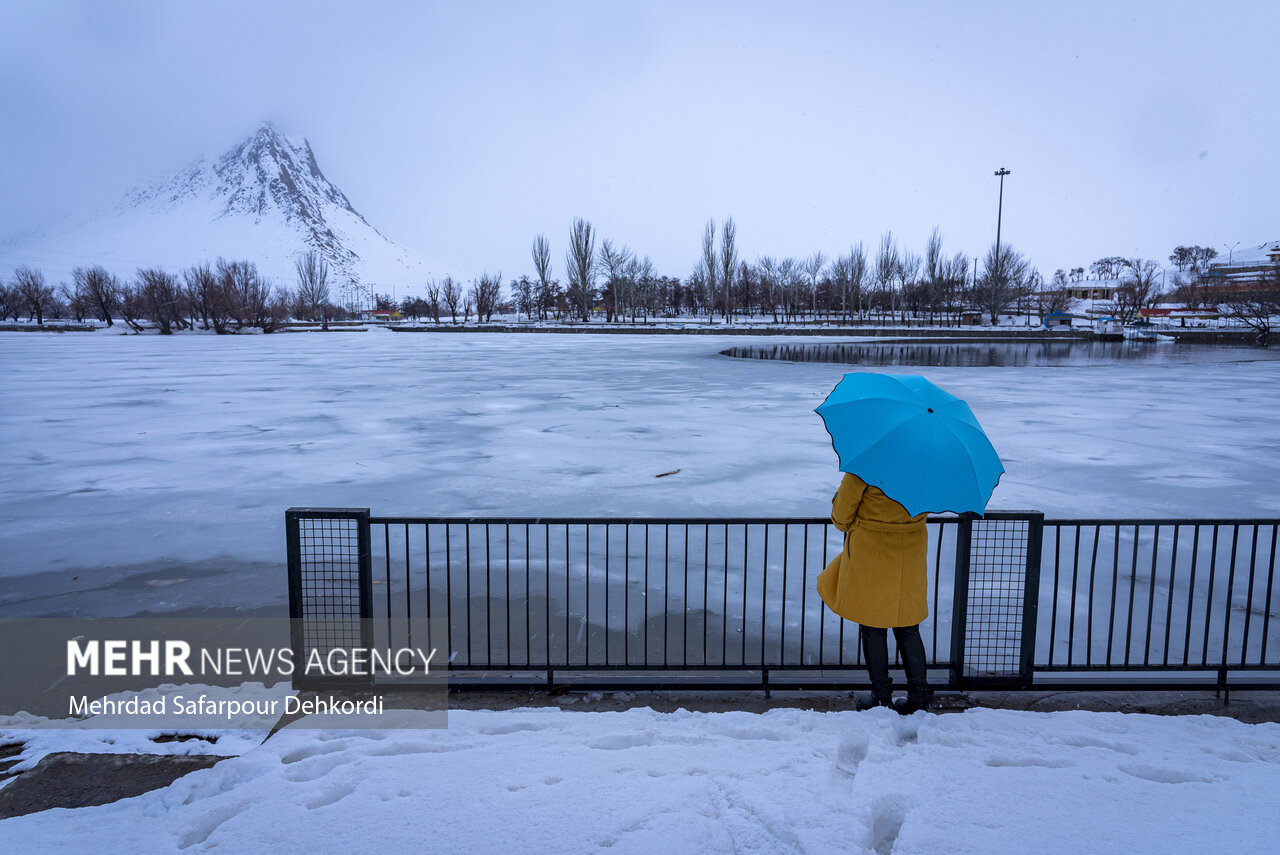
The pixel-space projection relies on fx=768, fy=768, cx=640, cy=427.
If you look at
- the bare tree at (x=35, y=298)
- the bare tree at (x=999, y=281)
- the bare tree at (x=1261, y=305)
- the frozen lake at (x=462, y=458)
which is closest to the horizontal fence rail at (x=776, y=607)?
the frozen lake at (x=462, y=458)

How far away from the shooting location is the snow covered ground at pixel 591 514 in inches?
126

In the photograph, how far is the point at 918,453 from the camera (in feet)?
11.9

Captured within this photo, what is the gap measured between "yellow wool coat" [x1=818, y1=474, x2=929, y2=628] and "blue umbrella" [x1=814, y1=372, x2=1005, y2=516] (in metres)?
0.30

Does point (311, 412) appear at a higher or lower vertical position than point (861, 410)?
lower

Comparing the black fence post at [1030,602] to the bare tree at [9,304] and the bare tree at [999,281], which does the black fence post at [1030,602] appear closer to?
the bare tree at [999,281]

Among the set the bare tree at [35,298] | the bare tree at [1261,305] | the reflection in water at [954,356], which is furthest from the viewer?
the bare tree at [35,298]

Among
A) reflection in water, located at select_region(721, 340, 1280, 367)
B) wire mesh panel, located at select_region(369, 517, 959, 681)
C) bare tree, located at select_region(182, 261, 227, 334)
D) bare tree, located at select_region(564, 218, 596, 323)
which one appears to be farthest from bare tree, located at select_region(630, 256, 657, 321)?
wire mesh panel, located at select_region(369, 517, 959, 681)

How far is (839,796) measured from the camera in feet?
11.1

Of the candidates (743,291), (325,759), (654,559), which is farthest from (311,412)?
(743,291)

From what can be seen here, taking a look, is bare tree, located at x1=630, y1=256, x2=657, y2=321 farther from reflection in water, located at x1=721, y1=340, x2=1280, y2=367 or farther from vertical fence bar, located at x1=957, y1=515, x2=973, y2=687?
vertical fence bar, located at x1=957, y1=515, x2=973, y2=687

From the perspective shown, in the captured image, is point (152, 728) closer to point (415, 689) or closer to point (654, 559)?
point (415, 689)

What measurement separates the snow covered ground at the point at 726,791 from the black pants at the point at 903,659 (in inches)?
7.6

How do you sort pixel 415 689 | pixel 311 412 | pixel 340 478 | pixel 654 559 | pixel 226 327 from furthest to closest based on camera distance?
pixel 226 327 → pixel 311 412 → pixel 340 478 → pixel 654 559 → pixel 415 689

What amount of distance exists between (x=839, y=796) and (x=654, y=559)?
13.5 feet
